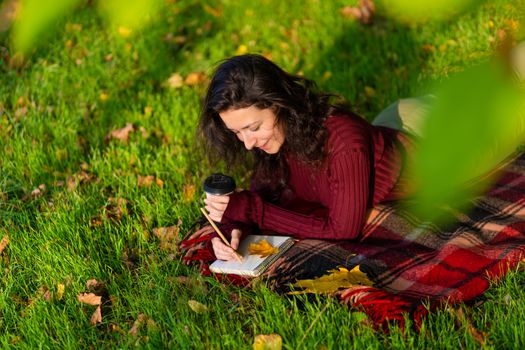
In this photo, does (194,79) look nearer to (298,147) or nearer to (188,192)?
(188,192)

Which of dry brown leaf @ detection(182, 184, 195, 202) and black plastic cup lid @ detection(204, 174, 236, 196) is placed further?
dry brown leaf @ detection(182, 184, 195, 202)

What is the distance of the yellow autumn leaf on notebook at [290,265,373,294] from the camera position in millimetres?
2488

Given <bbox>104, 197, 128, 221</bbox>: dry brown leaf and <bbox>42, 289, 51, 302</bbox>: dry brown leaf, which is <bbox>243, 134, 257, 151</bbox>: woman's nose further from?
<bbox>42, 289, 51, 302</bbox>: dry brown leaf

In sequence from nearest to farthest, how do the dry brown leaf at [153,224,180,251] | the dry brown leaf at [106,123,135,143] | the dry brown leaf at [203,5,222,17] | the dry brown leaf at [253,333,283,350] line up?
1. the dry brown leaf at [253,333,283,350]
2. the dry brown leaf at [153,224,180,251]
3. the dry brown leaf at [106,123,135,143]
4. the dry brown leaf at [203,5,222,17]

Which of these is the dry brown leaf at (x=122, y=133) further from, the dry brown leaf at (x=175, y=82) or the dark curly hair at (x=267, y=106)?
the dark curly hair at (x=267, y=106)

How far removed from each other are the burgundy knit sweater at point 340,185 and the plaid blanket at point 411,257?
8 cm

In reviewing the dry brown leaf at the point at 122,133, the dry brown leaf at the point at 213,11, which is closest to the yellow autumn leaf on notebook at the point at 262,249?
the dry brown leaf at the point at 122,133

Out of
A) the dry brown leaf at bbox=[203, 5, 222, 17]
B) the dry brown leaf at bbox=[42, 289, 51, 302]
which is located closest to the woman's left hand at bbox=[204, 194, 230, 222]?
the dry brown leaf at bbox=[42, 289, 51, 302]

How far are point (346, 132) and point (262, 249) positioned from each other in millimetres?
608

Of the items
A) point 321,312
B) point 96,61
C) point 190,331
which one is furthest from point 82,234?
point 96,61

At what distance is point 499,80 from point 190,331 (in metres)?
2.02

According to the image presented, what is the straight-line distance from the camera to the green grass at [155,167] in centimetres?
229

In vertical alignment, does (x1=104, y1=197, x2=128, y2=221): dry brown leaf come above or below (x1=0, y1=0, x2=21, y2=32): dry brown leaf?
below

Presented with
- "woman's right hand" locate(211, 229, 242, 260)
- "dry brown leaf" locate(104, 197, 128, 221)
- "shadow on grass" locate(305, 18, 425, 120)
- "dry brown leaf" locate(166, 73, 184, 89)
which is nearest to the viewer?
"woman's right hand" locate(211, 229, 242, 260)
